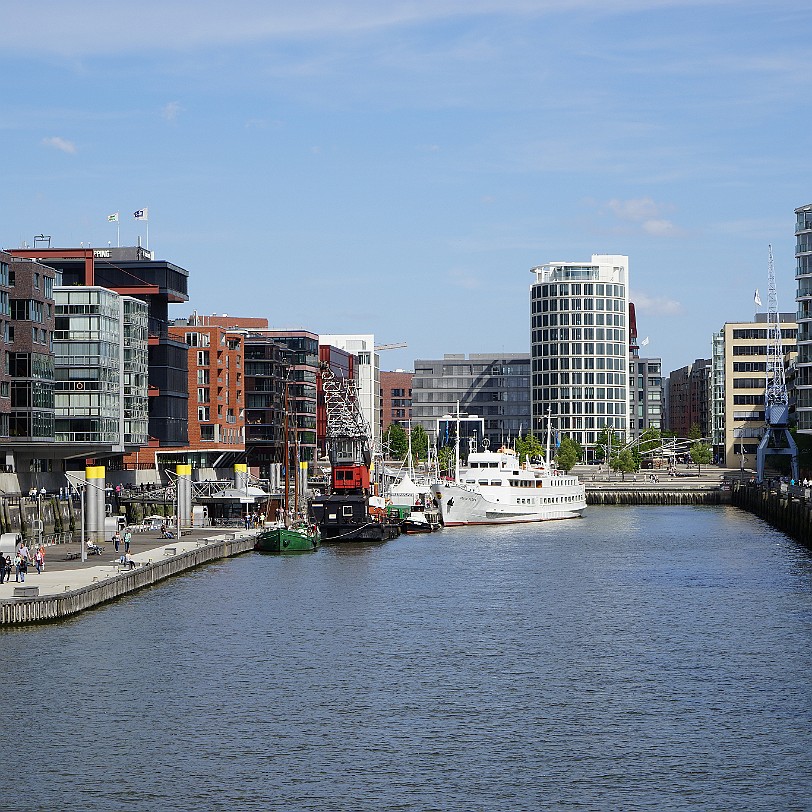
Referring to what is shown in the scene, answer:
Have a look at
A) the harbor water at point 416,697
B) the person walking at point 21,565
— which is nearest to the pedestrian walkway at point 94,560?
the person walking at point 21,565

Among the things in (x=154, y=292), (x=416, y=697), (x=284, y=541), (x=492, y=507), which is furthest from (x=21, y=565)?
(x=154, y=292)

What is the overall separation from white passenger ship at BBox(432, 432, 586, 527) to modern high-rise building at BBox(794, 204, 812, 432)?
1316 inches

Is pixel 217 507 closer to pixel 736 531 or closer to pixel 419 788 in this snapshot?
pixel 736 531

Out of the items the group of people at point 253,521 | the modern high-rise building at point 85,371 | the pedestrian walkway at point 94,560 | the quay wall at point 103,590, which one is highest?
the modern high-rise building at point 85,371

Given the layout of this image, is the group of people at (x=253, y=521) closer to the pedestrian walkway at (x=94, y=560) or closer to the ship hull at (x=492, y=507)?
the pedestrian walkway at (x=94, y=560)

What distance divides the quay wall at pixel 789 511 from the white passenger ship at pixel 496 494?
26659 millimetres

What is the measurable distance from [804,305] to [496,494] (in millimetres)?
46982

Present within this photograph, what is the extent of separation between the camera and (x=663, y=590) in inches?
3875

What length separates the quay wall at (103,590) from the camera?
74625 millimetres

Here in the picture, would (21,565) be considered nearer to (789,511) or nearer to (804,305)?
(789,511)

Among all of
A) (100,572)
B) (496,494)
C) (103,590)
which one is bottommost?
(103,590)

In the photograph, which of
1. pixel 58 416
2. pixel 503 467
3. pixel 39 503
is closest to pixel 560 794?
pixel 39 503

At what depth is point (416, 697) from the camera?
60938 mm

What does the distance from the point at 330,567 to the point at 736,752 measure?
6396 cm
